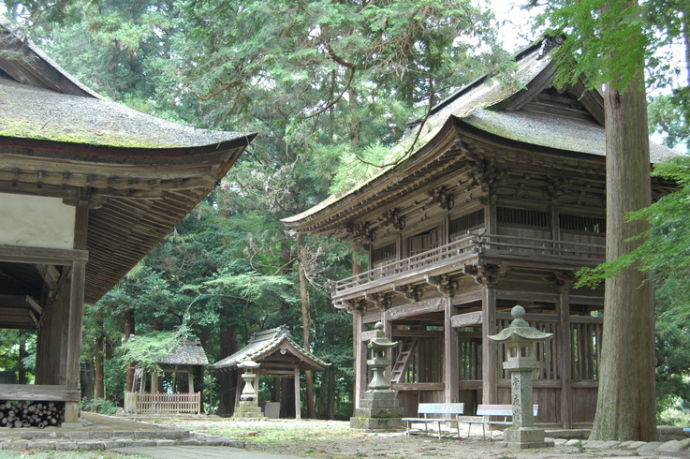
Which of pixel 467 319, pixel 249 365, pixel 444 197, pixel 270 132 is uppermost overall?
pixel 270 132

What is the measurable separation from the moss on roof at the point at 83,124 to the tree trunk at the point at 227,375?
24568 mm

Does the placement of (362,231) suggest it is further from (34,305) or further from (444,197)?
(34,305)

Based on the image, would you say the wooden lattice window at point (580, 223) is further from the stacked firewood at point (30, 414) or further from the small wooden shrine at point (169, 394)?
the small wooden shrine at point (169, 394)

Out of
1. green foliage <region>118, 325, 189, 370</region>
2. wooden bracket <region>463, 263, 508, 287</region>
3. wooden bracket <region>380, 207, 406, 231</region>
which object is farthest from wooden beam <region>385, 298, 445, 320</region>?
green foliage <region>118, 325, 189, 370</region>

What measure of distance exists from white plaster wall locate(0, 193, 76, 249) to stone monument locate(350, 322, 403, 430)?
8.83 m

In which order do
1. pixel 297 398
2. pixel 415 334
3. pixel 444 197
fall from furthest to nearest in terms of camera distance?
1. pixel 297 398
2. pixel 415 334
3. pixel 444 197

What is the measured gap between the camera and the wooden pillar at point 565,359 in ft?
53.7

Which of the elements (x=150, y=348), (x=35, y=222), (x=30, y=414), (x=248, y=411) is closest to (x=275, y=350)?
(x=248, y=411)

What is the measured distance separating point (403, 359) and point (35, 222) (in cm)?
1309

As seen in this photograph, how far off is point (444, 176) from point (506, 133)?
6.65 feet

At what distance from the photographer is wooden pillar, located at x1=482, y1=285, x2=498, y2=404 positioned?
52.3ft

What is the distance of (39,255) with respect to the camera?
9.52 meters

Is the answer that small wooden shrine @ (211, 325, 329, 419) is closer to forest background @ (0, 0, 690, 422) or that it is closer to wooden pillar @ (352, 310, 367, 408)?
forest background @ (0, 0, 690, 422)

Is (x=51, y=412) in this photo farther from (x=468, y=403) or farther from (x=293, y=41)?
(x=468, y=403)
